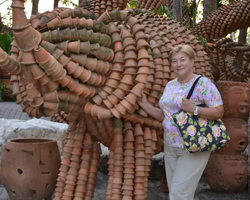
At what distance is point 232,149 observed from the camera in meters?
4.05

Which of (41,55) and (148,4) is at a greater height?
(148,4)

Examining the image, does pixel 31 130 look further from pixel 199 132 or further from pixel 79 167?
pixel 199 132

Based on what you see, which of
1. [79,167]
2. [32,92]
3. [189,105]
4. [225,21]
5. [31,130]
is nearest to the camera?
[32,92]

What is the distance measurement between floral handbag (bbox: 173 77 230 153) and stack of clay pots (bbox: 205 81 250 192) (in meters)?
1.53

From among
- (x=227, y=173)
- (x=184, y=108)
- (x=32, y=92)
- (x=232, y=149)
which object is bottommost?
(x=227, y=173)

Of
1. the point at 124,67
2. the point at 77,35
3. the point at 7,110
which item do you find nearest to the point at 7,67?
the point at 77,35

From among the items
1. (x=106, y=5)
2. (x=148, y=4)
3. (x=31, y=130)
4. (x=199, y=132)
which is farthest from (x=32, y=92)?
(x=148, y=4)

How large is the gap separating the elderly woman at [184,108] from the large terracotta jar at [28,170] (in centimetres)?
119

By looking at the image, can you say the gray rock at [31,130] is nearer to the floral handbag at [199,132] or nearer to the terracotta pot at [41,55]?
the floral handbag at [199,132]

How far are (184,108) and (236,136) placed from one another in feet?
5.85

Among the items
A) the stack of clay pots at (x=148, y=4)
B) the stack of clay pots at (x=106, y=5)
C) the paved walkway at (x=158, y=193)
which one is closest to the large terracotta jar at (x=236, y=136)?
the paved walkway at (x=158, y=193)

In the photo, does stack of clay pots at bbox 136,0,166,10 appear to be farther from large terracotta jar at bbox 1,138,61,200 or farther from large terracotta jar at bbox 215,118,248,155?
Result: large terracotta jar at bbox 1,138,61,200

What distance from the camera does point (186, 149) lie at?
2.50 meters

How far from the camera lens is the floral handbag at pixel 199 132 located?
245cm
